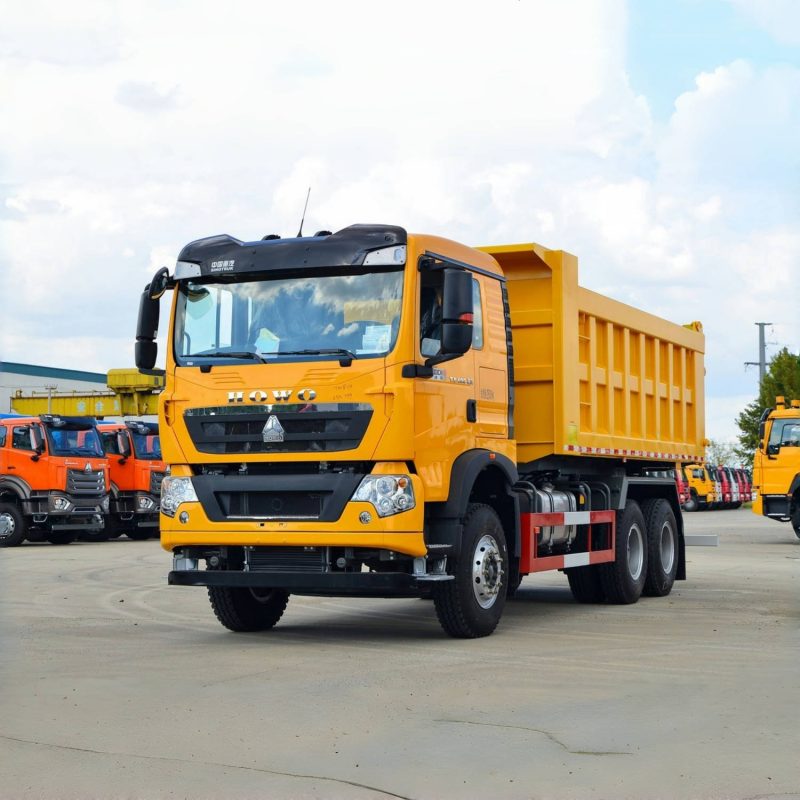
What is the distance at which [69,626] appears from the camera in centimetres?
1223

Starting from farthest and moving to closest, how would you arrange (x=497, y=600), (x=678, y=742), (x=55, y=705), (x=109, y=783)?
(x=497, y=600) < (x=55, y=705) < (x=678, y=742) < (x=109, y=783)

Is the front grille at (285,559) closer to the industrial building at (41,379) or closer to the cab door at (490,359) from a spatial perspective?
the cab door at (490,359)

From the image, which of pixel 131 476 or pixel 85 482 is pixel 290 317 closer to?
pixel 85 482

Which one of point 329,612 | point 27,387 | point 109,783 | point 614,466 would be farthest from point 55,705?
point 27,387

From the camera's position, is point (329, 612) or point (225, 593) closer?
point (225, 593)

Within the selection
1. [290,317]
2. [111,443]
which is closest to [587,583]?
[290,317]

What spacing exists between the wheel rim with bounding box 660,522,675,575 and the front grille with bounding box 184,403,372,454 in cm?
625

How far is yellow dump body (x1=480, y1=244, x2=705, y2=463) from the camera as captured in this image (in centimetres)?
1242

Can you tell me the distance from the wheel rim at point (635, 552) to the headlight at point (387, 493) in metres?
4.99

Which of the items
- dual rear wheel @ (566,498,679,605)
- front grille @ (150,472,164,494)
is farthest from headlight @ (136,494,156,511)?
dual rear wheel @ (566,498,679,605)

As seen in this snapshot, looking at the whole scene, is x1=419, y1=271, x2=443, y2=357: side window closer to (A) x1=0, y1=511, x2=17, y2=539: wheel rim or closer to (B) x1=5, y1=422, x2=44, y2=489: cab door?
(B) x1=5, y1=422, x2=44, y2=489: cab door

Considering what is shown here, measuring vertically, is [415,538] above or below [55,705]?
above

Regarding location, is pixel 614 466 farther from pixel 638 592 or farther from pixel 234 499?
pixel 234 499

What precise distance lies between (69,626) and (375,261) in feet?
14.9
